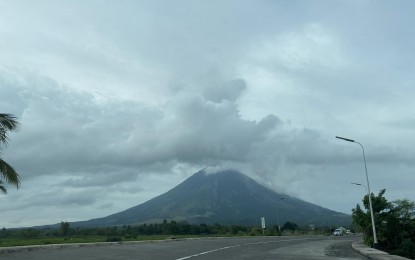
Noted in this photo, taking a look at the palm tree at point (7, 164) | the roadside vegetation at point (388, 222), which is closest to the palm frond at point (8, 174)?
the palm tree at point (7, 164)

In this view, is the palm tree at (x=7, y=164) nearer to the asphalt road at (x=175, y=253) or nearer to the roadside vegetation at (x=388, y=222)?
the asphalt road at (x=175, y=253)

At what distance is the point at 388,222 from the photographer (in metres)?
46.7

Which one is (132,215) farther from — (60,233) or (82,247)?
(82,247)

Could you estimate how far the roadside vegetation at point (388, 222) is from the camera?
45594 mm

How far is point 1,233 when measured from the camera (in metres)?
71.5

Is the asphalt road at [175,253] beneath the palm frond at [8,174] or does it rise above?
beneath

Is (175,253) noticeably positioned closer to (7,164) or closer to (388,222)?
(7,164)

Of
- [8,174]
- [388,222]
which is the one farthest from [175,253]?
[388,222]

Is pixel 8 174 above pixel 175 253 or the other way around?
above

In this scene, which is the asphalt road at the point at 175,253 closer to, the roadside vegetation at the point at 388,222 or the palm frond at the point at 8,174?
the palm frond at the point at 8,174

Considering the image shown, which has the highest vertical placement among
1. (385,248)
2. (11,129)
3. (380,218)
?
(11,129)

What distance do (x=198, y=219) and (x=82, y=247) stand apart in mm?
162761

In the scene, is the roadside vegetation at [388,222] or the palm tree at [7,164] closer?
the palm tree at [7,164]

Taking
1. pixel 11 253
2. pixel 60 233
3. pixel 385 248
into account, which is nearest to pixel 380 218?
pixel 385 248
